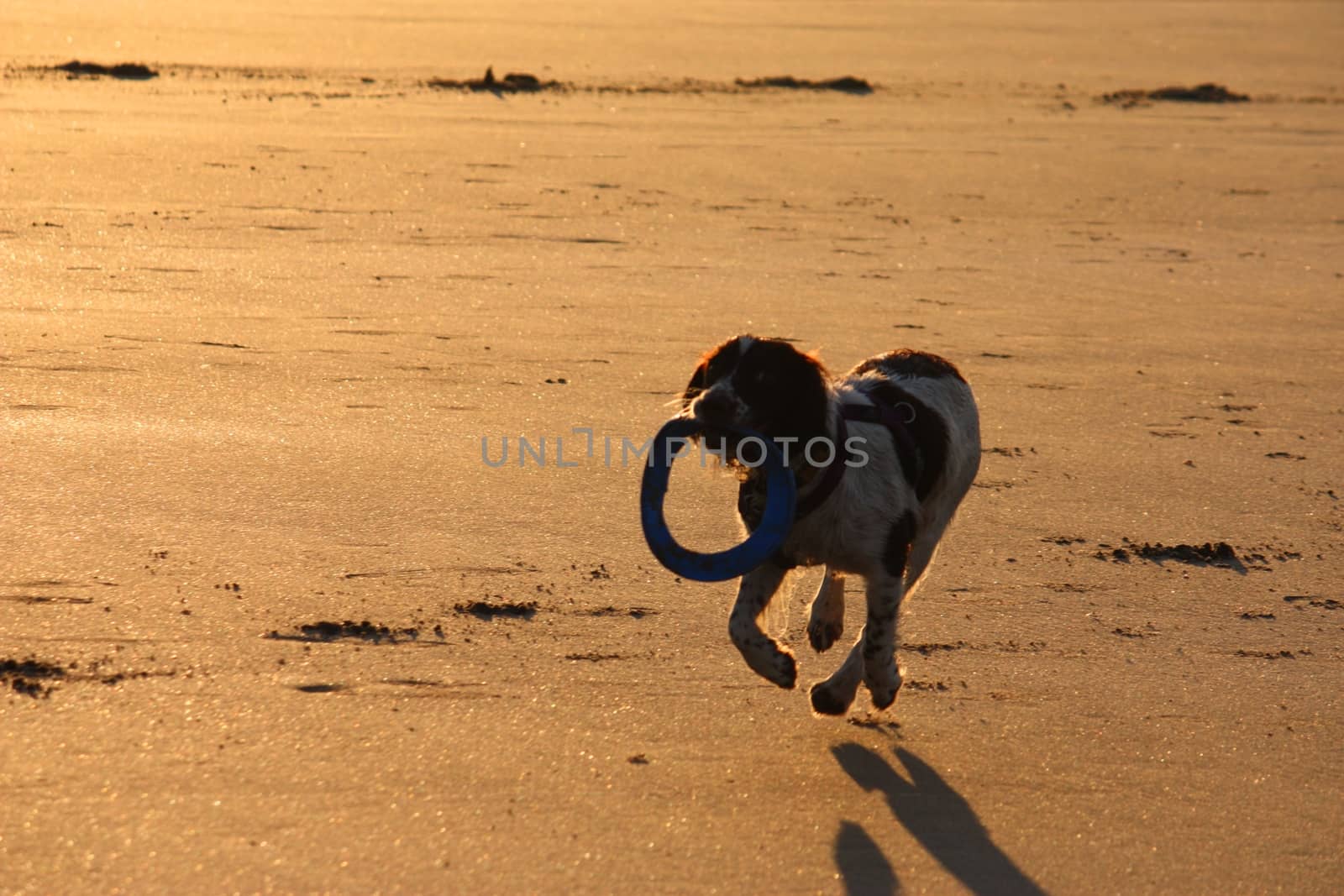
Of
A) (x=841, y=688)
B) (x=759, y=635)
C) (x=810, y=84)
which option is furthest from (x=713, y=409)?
(x=810, y=84)

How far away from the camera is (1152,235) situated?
1221cm

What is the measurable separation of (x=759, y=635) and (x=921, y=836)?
0.76 metres

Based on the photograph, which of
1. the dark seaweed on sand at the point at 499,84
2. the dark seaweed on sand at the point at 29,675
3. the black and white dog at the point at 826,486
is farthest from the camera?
the dark seaweed on sand at the point at 499,84

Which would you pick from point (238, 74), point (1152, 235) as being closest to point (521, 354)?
point (1152, 235)

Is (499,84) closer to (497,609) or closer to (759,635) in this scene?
(497,609)

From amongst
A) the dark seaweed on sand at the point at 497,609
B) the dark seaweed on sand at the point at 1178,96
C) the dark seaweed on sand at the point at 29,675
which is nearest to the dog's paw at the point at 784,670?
the dark seaweed on sand at the point at 497,609

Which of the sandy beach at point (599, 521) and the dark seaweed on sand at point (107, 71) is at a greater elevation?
the dark seaweed on sand at point (107, 71)

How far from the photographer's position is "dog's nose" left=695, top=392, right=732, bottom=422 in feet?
15.0

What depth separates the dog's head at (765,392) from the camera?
4590 mm

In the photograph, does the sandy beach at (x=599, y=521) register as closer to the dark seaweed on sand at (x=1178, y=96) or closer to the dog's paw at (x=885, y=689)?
the dog's paw at (x=885, y=689)

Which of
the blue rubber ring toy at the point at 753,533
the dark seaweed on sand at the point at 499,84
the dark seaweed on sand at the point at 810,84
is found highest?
the dark seaweed on sand at the point at 810,84

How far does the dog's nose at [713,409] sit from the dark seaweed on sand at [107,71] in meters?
14.1

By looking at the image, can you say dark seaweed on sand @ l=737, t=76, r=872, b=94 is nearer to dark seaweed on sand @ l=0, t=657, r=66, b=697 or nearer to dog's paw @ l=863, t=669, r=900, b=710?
dog's paw @ l=863, t=669, r=900, b=710

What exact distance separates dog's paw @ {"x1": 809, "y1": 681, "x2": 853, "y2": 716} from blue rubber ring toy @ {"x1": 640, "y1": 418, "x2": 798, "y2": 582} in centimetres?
44
